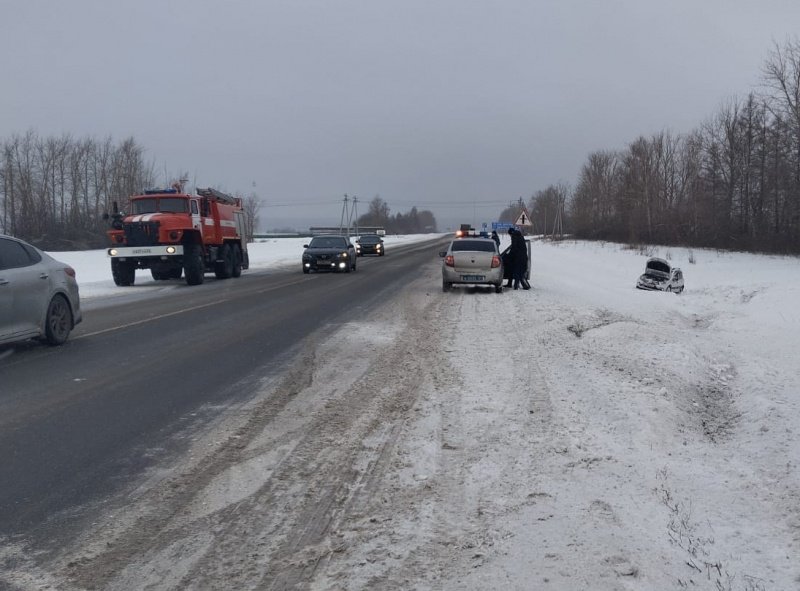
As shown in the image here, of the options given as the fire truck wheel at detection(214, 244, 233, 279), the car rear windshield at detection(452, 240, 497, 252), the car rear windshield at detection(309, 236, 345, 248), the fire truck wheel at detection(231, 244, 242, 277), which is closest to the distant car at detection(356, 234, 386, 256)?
the car rear windshield at detection(309, 236, 345, 248)

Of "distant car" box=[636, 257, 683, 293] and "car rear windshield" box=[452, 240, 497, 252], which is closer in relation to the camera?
"car rear windshield" box=[452, 240, 497, 252]

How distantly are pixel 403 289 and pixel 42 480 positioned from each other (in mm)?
16149

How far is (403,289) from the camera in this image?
68.1 feet

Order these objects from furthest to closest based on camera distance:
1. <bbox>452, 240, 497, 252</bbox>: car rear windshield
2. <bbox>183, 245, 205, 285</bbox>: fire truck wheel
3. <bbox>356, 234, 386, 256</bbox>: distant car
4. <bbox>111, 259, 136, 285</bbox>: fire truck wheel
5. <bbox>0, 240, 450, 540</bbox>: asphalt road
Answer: <bbox>356, 234, 386, 256</bbox>: distant car
<bbox>111, 259, 136, 285</bbox>: fire truck wheel
<bbox>183, 245, 205, 285</bbox>: fire truck wheel
<bbox>452, 240, 497, 252</bbox>: car rear windshield
<bbox>0, 240, 450, 540</bbox>: asphalt road

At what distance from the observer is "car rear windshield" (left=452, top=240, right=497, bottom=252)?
763 inches

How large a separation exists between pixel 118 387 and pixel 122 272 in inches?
669

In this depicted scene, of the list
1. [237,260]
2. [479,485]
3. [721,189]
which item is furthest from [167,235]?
[721,189]

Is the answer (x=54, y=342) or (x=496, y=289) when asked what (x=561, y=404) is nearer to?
(x=54, y=342)

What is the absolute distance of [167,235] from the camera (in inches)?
893

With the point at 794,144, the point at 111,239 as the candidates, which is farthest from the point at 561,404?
the point at 794,144

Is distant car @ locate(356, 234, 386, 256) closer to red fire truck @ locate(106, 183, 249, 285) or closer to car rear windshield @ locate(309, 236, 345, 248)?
car rear windshield @ locate(309, 236, 345, 248)

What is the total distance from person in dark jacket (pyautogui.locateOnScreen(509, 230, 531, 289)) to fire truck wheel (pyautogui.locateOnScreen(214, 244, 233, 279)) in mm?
11581

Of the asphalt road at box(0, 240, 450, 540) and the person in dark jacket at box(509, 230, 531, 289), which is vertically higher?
the person in dark jacket at box(509, 230, 531, 289)

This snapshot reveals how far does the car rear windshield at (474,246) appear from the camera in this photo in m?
19.4
